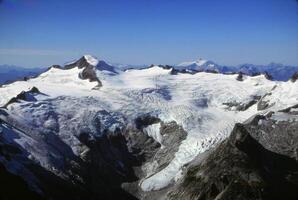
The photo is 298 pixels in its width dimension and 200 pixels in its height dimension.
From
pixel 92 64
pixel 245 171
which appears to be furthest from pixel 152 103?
pixel 245 171

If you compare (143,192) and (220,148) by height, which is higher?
(220,148)

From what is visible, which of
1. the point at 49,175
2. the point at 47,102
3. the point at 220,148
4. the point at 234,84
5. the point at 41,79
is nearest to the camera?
the point at 49,175

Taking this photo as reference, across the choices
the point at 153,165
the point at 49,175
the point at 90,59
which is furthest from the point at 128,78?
the point at 49,175

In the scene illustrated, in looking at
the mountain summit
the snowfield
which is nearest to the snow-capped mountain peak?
the mountain summit

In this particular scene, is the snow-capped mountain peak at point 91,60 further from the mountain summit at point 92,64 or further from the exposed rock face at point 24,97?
the exposed rock face at point 24,97

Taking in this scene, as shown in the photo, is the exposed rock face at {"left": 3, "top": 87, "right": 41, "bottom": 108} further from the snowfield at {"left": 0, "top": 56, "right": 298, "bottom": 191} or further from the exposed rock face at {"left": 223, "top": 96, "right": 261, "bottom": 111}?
the exposed rock face at {"left": 223, "top": 96, "right": 261, "bottom": 111}

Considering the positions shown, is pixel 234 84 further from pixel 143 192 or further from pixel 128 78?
pixel 143 192
